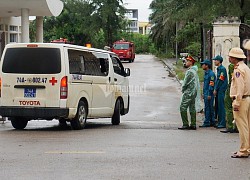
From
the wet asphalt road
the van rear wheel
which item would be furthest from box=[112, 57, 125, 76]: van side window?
the van rear wheel

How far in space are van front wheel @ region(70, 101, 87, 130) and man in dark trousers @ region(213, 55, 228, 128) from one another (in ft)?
10.9

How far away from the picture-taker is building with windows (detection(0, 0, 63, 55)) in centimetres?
2809

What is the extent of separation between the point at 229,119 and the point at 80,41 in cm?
5914

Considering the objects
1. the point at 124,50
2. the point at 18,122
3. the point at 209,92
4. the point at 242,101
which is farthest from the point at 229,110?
the point at 124,50

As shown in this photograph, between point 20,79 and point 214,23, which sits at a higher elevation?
point 214,23

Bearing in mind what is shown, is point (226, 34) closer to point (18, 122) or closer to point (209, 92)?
point (209, 92)

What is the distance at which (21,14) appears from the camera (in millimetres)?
29719

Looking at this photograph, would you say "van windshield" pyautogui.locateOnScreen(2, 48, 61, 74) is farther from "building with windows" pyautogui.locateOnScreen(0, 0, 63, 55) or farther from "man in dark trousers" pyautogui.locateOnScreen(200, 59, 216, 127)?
"building with windows" pyautogui.locateOnScreen(0, 0, 63, 55)

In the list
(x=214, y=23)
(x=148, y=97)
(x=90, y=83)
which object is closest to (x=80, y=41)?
(x=148, y=97)

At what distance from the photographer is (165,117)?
19141 millimetres

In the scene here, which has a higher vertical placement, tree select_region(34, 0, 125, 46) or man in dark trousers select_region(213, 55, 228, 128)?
tree select_region(34, 0, 125, 46)

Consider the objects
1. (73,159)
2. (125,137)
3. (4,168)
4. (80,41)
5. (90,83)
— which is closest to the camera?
(4,168)

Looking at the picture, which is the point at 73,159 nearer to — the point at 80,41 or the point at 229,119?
the point at 229,119

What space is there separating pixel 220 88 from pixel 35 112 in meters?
4.67
